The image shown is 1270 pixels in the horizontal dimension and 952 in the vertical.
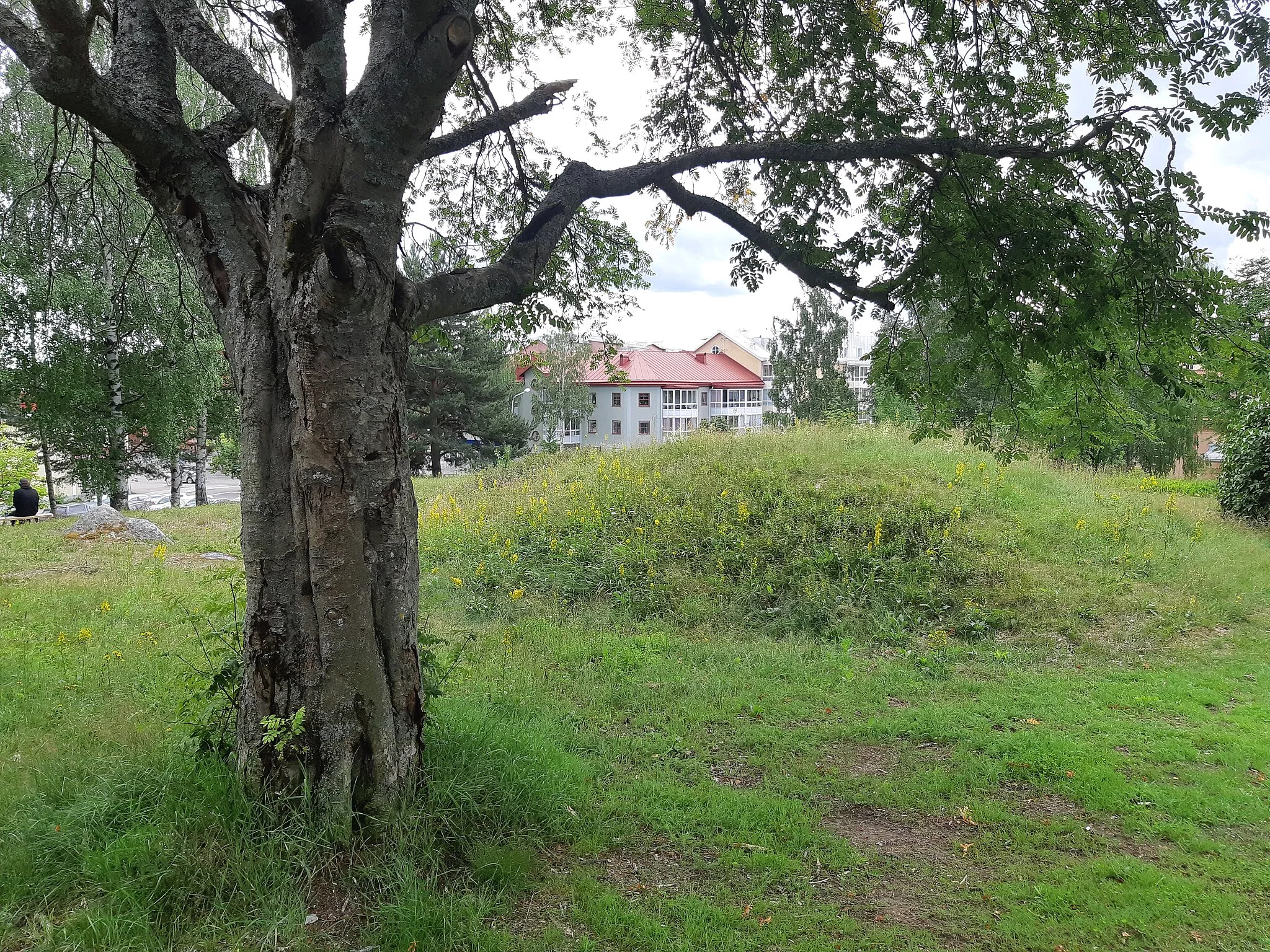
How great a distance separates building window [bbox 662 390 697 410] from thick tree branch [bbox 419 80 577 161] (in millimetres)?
43055

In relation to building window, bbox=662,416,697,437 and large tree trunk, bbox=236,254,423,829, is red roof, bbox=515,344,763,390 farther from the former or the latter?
large tree trunk, bbox=236,254,423,829

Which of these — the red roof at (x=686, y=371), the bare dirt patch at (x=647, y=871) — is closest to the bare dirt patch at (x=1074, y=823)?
the bare dirt patch at (x=647, y=871)

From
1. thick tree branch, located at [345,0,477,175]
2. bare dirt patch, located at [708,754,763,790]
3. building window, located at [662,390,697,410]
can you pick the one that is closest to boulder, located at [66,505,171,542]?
bare dirt patch, located at [708,754,763,790]

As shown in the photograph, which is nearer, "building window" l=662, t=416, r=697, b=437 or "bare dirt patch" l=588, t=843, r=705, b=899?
"bare dirt patch" l=588, t=843, r=705, b=899

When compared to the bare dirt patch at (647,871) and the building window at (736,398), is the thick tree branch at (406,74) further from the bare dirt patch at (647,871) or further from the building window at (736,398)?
the building window at (736,398)

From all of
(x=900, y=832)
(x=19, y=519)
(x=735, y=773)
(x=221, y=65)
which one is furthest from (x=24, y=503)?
(x=900, y=832)

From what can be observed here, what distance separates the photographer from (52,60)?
2.78 meters

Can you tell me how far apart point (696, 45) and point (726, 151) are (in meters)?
2.45

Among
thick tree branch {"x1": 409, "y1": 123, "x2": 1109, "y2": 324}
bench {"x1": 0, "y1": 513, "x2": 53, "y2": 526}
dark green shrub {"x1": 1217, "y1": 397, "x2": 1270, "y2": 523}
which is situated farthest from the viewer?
bench {"x1": 0, "y1": 513, "x2": 53, "y2": 526}

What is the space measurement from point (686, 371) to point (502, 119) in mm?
45920

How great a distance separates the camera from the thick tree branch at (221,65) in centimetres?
329

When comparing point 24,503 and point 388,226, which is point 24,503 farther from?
point 388,226

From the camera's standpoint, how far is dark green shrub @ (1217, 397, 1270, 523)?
39.2 ft

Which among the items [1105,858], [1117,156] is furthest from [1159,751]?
[1117,156]
